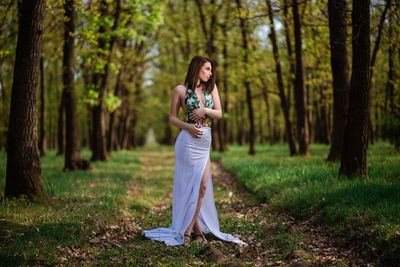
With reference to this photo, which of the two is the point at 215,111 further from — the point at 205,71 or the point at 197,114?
the point at 205,71

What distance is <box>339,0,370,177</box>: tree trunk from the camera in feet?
22.2

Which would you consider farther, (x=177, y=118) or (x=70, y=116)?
(x=70, y=116)

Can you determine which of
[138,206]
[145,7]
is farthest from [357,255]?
[145,7]

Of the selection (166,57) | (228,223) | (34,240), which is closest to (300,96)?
(228,223)

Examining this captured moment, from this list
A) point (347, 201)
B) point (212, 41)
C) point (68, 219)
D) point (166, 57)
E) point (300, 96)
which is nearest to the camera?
point (347, 201)

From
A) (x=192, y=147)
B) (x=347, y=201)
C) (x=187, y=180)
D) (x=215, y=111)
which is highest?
(x=215, y=111)

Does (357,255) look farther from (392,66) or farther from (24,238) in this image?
(392,66)

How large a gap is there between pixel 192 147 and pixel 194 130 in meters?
0.30

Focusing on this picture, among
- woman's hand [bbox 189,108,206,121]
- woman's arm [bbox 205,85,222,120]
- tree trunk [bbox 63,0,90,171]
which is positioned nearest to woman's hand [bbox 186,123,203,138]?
woman's hand [bbox 189,108,206,121]

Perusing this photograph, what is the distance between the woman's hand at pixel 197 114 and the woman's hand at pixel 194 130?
Result: 0.38 ft

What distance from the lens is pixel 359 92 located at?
6.90 meters

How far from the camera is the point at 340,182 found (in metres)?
6.78

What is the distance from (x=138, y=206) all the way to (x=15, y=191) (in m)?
2.66

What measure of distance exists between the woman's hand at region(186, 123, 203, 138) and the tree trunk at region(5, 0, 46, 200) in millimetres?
3969
